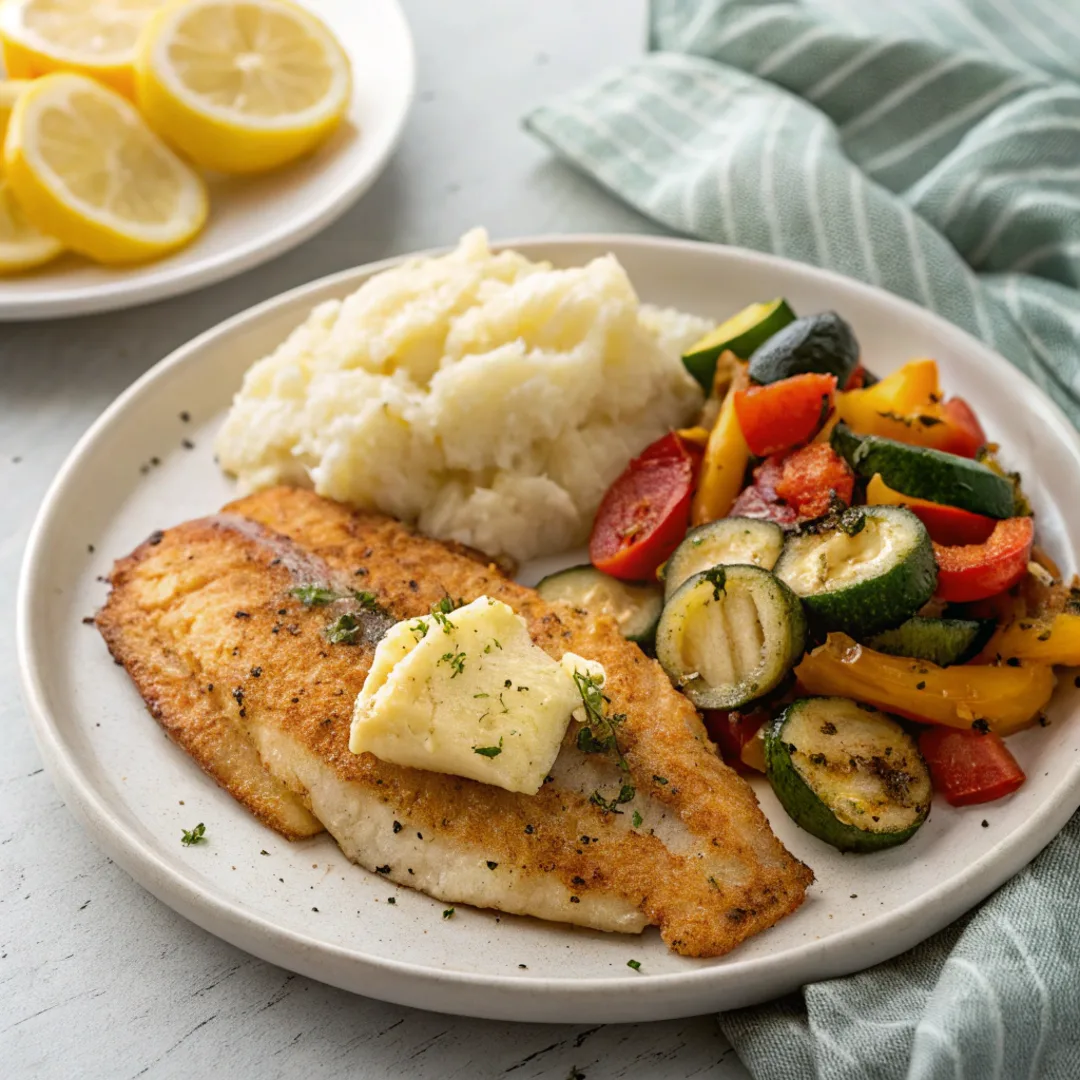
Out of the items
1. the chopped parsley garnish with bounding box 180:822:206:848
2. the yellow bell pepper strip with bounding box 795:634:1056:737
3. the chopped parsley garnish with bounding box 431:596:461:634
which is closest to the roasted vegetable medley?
the yellow bell pepper strip with bounding box 795:634:1056:737

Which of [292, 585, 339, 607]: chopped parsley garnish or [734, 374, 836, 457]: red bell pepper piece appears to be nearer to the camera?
[292, 585, 339, 607]: chopped parsley garnish

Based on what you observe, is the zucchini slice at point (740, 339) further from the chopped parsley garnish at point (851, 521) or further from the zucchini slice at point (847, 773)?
the zucchini slice at point (847, 773)

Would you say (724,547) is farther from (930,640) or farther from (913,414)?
(913,414)

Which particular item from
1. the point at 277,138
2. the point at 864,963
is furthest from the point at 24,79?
the point at 864,963

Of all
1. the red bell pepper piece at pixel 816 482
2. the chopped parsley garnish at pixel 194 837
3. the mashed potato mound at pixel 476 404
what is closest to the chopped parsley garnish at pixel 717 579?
the red bell pepper piece at pixel 816 482

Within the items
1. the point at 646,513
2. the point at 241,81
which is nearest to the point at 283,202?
the point at 241,81

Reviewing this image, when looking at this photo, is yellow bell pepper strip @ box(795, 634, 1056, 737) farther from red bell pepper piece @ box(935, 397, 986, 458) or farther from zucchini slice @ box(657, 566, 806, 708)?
red bell pepper piece @ box(935, 397, 986, 458)
